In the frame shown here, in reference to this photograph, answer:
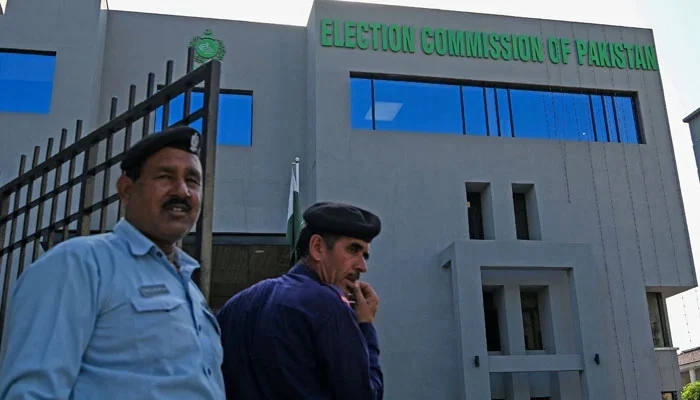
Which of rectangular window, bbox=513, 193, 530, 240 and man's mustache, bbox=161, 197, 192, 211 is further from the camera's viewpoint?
rectangular window, bbox=513, 193, 530, 240

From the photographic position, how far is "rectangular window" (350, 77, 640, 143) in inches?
633

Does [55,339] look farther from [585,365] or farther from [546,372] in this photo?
[546,372]

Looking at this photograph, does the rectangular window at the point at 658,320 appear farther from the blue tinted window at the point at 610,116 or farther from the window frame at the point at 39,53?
the window frame at the point at 39,53

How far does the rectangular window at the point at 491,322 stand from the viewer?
15.5 meters

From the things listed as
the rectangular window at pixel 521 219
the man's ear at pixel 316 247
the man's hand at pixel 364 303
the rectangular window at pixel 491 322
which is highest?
the rectangular window at pixel 521 219

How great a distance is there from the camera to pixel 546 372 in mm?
15352

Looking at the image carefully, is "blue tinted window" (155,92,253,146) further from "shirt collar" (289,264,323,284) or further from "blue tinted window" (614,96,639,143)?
"shirt collar" (289,264,323,284)

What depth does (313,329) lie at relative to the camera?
229 centimetres

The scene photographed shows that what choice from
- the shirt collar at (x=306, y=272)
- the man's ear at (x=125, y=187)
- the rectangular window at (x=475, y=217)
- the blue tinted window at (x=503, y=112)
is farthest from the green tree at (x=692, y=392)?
the man's ear at (x=125, y=187)

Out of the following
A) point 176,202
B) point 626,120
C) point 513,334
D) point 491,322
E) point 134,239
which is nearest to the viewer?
point 134,239

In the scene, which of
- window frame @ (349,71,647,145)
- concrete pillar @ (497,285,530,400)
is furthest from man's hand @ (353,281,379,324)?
window frame @ (349,71,647,145)

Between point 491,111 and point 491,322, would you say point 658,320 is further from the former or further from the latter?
point 491,111

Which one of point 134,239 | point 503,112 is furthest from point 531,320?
point 134,239

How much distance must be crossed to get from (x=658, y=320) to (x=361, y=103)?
28.9 ft
